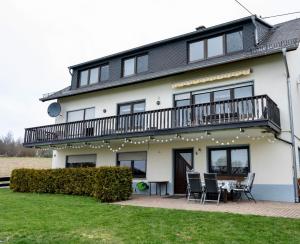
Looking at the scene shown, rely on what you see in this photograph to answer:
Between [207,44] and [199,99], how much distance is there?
303cm

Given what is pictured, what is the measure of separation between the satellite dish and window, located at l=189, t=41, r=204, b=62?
30.2 ft

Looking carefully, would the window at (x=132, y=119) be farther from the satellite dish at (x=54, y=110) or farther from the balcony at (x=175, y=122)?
the satellite dish at (x=54, y=110)

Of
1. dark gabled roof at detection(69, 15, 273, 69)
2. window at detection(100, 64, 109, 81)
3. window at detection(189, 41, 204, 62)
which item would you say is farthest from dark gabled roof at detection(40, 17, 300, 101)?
window at detection(100, 64, 109, 81)

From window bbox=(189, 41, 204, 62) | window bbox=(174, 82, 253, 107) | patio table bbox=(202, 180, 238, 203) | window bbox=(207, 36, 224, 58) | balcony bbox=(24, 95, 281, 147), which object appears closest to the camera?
patio table bbox=(202, 180, 238, 203)

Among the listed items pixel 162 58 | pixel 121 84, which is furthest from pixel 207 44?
pixel 121 84

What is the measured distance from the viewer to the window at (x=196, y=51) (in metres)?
A: 15.3

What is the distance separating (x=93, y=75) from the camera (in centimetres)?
1961

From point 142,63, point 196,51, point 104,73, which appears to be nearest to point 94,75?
point 104,73

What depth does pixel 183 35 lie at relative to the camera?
1567 cm

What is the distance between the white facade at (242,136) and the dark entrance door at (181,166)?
0.20 m

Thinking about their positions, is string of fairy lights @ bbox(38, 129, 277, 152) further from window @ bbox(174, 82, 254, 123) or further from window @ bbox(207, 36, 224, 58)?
window @ bbox(207, 36, 224, 58)

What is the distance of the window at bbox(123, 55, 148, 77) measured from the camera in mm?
17375

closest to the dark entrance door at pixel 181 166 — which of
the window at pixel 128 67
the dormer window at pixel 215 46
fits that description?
the dormer window at pixel 215 46

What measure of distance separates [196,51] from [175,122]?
14.8 ft
